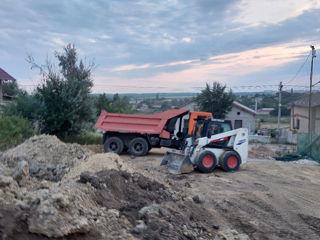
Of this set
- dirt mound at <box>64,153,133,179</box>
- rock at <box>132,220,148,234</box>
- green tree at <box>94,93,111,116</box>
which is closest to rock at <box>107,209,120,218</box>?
rock at <box>132,220,148,234</box>

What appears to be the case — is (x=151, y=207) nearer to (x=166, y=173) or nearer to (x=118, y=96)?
(x=166, y=173)

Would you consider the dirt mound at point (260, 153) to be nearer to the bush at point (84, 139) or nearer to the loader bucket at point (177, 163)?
the loader bucket at point (177, 163)

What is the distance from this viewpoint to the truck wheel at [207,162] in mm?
10547

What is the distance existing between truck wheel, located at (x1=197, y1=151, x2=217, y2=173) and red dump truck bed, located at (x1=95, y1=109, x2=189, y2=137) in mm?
3749

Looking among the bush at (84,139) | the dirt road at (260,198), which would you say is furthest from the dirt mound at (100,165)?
the bush at (84,139)

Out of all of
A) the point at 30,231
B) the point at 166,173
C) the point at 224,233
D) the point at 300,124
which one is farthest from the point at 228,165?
the point at 300,124

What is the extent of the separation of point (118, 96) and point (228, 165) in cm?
2596

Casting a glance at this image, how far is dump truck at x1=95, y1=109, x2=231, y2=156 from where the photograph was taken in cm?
1426

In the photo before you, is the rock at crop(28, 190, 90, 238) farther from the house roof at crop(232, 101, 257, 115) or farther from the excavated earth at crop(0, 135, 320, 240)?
the house roof at crop(232, 101, 257, 115)

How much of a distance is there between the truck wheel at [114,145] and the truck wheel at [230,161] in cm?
529

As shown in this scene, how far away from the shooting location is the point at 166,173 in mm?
10227

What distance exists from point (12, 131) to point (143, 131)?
5.58 metres

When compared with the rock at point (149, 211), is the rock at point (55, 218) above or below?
above

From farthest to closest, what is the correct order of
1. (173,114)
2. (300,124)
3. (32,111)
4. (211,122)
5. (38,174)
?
(300,124) → (32,111) → (173,114) → (211,122) → (38,174)
